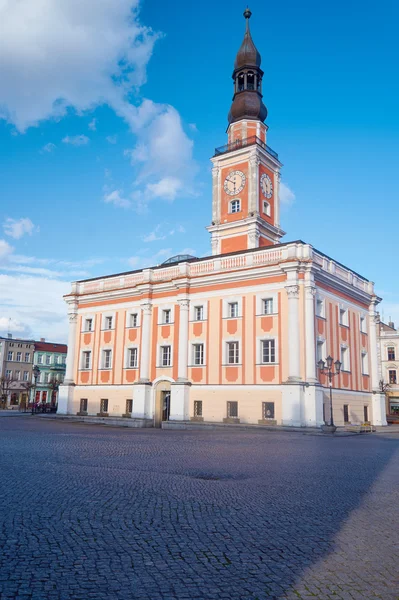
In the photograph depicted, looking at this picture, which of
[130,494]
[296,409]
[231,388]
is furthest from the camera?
[231,388]

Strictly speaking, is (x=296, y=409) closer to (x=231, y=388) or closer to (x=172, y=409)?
(x=231, y=388)

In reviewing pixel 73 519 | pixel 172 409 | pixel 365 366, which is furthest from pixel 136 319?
pixel 73 519

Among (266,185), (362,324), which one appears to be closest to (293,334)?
(362,324)

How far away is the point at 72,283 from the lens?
4919 centimetres

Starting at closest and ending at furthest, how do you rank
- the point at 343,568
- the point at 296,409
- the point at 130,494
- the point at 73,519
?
the point at 343,568 < the point at 73,519 < the point at 130,494 < the point at 296,409

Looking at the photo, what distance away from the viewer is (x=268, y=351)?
35156mm

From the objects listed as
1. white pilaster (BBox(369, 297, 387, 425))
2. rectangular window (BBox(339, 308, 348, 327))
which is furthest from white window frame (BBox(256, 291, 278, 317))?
white pilaster (BBox(369, 297, 387, 425))

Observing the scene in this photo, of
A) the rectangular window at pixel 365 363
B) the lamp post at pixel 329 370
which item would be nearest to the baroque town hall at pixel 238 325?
the rectangular window at pixel 365 363

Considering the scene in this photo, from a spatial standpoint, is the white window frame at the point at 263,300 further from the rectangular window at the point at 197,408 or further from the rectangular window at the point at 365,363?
the rectangular window at the point at 365,363

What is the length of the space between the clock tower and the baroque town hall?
11 centimetres

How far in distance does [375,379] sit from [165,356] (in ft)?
57.2

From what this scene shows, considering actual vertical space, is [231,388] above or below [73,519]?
above

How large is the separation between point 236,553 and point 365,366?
3918 cm

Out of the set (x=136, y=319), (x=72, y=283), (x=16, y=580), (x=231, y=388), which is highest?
(x=72, y=283)
